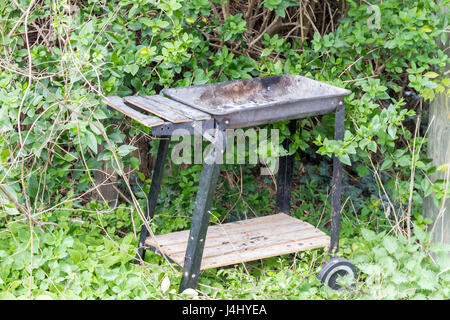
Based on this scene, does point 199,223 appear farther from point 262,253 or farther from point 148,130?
point 148,130

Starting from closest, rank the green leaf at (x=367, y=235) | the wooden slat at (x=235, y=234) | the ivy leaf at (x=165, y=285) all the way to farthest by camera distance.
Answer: the ivy leaf at (x=165, y=285)
the wooden slat at (x=235, y=234)
the green leaf at (x=367, y=235)

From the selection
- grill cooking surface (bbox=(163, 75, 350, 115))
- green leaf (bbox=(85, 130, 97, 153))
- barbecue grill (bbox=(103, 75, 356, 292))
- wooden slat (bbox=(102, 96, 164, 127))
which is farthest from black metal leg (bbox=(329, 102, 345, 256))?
green leaf (bbox=(85, 130, 97, 153))

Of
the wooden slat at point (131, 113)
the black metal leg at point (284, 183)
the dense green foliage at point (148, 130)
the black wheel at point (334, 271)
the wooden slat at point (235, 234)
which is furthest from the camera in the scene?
the black metal leg at point (284, 183)

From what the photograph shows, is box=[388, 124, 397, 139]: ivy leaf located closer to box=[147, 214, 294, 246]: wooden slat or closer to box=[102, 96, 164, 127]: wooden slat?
box=[147, 214, 294, 246]: wooden slat

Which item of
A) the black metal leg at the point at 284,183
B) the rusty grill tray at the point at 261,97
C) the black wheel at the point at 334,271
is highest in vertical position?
the rusty grill tray at the point at 261,97

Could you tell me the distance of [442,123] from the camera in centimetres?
359

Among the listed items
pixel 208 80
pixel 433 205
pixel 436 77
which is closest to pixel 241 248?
pixel 208 80

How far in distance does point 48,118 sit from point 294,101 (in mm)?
1492

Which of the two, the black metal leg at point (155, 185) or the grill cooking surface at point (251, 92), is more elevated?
the grill cooking surface at point (251, 92)

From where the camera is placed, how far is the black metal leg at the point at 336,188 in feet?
10.8

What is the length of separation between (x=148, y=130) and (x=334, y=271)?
1432 millimetres

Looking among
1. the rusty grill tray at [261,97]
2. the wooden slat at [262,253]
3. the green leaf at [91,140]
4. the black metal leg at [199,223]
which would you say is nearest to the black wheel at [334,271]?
the wooden slat at [262,253]

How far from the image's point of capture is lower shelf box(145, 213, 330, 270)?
10.7ft

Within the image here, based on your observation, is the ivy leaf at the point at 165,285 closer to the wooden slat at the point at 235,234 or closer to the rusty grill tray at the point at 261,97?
the wooden slat at the point at 235,234
